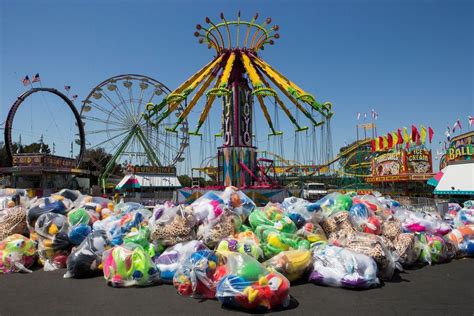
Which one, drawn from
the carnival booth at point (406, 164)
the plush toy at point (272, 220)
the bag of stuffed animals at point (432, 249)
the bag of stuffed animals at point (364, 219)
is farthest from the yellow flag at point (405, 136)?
the plush toy at point (272, 220)

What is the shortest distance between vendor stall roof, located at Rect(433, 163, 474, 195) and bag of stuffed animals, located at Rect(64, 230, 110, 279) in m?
15.6

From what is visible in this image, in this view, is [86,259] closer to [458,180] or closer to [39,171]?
[458,180]

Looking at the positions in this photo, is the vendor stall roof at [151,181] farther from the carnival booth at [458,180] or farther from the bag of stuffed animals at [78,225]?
the bag of stuffed animals at [78,225]

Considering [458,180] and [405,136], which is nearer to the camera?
[458,180]

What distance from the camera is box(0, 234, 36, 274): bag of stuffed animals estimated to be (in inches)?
241

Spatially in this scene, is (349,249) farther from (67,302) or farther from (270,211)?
(67,302)

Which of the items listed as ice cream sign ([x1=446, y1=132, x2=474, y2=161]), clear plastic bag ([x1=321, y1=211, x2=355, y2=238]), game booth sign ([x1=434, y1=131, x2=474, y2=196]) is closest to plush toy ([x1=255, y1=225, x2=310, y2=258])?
clear plastic bag ([x1=321, y1=211, x2=355, y2=238])

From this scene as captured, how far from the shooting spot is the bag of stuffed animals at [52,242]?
21.1ft

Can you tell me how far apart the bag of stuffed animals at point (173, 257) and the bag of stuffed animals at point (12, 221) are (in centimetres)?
313

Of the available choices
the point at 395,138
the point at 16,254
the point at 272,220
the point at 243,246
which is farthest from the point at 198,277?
the point at 395,138

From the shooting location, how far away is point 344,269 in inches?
206

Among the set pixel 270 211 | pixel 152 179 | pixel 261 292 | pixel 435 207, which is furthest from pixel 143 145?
pixel 261 292

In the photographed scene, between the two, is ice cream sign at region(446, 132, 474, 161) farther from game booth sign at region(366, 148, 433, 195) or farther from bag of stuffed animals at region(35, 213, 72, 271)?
bag of stuffed animals at region(35, 213, 72, 271)

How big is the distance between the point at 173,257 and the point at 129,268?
642mm
